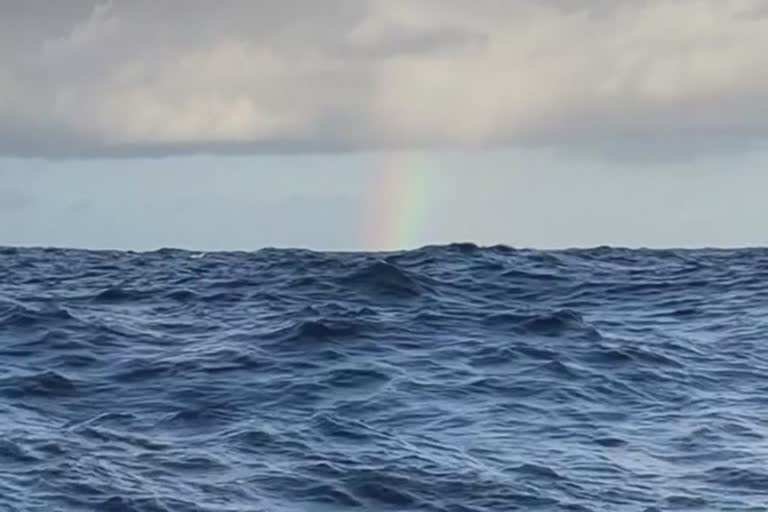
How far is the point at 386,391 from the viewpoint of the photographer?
2684 centimetres

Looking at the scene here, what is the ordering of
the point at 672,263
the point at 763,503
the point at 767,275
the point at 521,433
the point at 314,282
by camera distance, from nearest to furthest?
the point at 763,503
the point at 521,433
the point at 314,282
the point at 767,275
the point at 672,263

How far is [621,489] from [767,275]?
2594 centimetres

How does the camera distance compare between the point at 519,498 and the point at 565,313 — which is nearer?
the point at 519,498

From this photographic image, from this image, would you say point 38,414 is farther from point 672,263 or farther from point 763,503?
point 672,263

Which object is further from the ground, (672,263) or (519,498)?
(672,263)

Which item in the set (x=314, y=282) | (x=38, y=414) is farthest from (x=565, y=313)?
(x=38, y=414)

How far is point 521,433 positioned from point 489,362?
5.77m

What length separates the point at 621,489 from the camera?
68.5 ft

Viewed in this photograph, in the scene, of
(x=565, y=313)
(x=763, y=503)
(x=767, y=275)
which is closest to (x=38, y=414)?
(x=763, y=503)

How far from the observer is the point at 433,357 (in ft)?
99.0

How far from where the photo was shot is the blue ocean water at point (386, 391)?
20.6m

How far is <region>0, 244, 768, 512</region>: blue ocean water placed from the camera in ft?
67.5

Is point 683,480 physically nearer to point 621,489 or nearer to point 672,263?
point 621,489

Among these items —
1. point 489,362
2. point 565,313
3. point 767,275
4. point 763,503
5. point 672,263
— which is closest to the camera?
point 763,503
